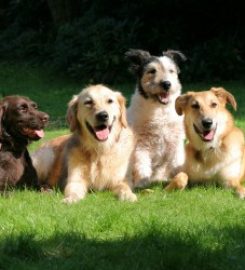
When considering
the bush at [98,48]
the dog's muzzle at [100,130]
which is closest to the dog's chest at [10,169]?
the dog's muzzle at [100,130]

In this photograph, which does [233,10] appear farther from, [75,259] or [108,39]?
[75,259]

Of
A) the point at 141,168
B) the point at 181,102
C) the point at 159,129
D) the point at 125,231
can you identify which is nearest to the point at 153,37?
the point at 159,129

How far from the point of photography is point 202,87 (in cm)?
1833

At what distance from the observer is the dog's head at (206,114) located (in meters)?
7.37

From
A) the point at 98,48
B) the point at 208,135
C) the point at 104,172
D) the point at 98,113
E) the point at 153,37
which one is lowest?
the point at 104,172

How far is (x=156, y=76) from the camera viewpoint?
840 centimetres

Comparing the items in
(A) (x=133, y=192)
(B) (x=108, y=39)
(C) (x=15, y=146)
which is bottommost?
(A) (x=133, y=192)

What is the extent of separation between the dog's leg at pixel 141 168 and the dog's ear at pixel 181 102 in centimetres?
76

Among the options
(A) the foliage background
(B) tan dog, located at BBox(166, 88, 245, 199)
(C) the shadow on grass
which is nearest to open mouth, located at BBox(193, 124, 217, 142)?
(B) tan dog, located at BBox(166, 88, 245, 199)

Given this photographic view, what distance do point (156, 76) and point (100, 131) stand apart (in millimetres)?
1528

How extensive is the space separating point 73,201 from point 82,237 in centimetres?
146

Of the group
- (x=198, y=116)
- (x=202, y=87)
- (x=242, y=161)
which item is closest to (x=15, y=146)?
(x=198, y=116)

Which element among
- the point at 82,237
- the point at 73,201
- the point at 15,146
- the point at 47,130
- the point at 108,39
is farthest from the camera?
the point at 108,39

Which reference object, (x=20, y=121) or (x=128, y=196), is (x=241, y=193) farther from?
(x=20, y=121)
